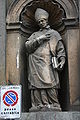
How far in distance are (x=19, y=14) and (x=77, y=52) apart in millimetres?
1876

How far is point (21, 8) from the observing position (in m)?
8.39

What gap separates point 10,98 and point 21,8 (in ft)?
12.4

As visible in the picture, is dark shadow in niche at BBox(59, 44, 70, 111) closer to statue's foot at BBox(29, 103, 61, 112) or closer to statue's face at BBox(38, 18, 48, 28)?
statue's foot at BBox(29, 103, 61, 112)

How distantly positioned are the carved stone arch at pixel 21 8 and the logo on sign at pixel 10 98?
3.46 metres

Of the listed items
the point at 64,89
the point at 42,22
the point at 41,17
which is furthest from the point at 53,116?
the point at 41,17

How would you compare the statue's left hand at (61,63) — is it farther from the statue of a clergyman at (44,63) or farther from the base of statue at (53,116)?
the base of statue at (53,116)

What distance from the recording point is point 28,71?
794 cm

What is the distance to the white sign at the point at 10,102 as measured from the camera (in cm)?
500

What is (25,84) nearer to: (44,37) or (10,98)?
(44,37)

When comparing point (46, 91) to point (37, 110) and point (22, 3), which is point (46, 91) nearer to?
point (37, 110)

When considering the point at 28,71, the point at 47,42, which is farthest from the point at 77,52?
the point at 28,71

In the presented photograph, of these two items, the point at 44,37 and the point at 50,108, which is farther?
the point at 44,37

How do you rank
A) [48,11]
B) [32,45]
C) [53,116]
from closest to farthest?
1. [53,116]
2. [32,45]
3. [48,11]

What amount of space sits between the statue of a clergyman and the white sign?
90.2 inches
